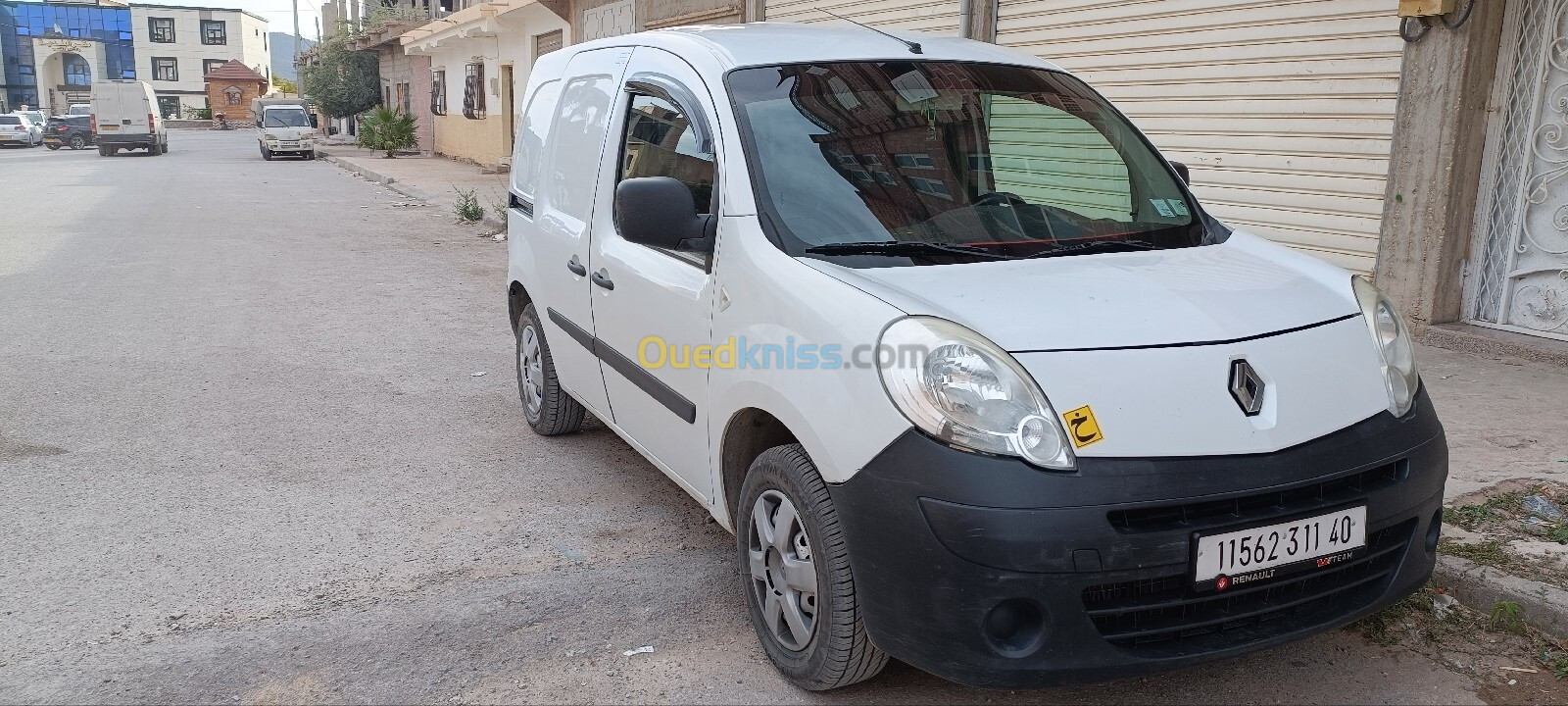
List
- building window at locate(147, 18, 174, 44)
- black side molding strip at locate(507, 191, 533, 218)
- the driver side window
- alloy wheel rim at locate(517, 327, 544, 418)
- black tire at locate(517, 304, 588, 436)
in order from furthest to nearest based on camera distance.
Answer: building window at locate(147, 18, 174, 44) < alloy wheel rim at locate(517, 327, 544, 418) < black tire at locate(517, 304, 588, 436) < black side molding strip at locate(507, 191, 533, 218) < the driver side window

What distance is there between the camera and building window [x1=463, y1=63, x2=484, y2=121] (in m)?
29.0

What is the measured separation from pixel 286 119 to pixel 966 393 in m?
34.1

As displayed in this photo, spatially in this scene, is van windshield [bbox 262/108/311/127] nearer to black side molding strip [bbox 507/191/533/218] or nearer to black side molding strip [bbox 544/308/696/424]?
black side molding strip [bbox 507/191/533/218]

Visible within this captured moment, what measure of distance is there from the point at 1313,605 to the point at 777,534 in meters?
1.31

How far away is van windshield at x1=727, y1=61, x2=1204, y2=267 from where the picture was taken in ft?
10.7

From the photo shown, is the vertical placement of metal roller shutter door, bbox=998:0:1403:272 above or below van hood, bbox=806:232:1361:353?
above

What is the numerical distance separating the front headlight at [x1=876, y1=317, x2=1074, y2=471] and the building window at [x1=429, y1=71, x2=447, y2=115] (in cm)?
3338

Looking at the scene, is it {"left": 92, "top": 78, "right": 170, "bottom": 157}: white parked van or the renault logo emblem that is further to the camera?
{"left": 92, "top": 78, "right": 170, "bottom": 157}: white parked van

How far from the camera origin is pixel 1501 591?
343 cm

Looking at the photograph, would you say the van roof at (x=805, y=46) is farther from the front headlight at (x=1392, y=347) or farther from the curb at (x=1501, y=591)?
the curb at (x=1501, y=591)

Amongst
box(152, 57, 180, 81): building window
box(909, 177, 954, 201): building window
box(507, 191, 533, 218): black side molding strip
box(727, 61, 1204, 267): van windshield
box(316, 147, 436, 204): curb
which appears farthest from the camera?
box(152, 57, 180, 81): building window

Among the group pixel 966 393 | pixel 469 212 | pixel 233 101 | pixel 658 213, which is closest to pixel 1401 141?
pixel 658 213

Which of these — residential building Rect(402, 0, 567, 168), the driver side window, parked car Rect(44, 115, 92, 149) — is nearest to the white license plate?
the driver side window

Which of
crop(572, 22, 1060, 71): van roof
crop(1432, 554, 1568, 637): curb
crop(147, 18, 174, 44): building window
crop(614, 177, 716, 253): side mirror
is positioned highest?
crop(147, 18, 174, 44): building window
